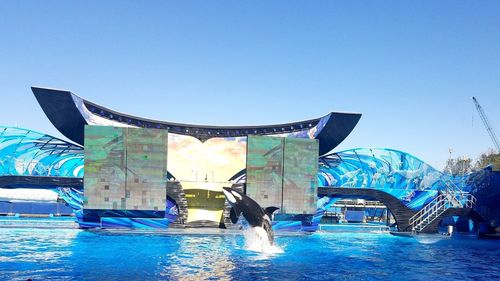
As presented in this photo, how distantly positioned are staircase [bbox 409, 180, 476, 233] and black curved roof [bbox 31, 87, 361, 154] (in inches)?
400

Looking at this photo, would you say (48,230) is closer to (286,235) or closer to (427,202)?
(286,235)

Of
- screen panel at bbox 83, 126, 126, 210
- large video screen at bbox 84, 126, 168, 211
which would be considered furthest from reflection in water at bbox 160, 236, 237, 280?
screen panel at bbox 83, 126, 126, 210

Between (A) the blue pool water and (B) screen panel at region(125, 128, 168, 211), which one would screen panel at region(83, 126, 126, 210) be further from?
(A) the blue pool water

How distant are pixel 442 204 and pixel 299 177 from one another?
45.5 feet

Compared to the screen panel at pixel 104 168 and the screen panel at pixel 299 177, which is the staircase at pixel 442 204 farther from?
the screen panel at pixel 104 168

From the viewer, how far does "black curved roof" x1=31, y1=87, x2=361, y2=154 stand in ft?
127

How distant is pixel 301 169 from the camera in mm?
36719

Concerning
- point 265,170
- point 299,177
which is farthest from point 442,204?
point 265,170

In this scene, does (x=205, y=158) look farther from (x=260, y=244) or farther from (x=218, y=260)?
(x=218, y=260)

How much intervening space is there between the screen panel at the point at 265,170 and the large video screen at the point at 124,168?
22.2ft

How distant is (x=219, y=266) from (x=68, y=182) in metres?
21.6

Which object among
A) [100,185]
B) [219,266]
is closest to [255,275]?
[219,266]

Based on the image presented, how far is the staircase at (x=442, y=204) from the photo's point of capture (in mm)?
38281

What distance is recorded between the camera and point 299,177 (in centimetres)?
3656
